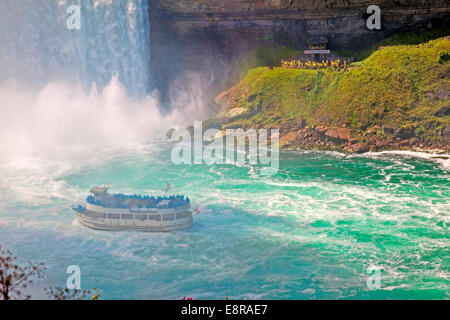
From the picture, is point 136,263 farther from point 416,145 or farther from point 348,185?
point 416,145

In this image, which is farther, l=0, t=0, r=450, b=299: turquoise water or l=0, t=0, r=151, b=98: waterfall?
l=0, t=0, r=151, b=98: waterfall

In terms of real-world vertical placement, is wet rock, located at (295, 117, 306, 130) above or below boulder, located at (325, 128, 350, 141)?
above

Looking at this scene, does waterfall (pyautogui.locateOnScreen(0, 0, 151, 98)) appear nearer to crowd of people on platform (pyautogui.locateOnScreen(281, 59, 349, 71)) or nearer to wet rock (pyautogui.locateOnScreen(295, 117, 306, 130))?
crowd of people on platform (pyautogui.locateOnScreen(281, 59, 349, 71))

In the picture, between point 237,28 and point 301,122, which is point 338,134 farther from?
point 237,28

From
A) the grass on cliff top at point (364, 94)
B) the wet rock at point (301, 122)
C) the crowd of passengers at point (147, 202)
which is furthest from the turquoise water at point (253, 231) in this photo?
the wet rock at point (301, 122)

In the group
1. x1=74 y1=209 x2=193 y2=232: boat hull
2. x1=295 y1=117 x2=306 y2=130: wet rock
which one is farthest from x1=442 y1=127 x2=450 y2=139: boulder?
x1=74 y1=209 x2=193 y2=232: boat hull

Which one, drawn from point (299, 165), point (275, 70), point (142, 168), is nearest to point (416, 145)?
point (299, 165)

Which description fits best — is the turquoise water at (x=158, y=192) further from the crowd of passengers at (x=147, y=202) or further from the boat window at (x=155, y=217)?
the crowd of passengers at (x=147, y=202)
